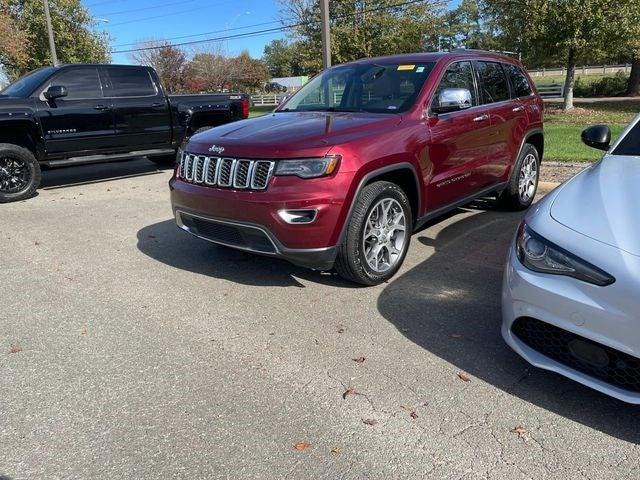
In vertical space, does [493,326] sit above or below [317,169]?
below

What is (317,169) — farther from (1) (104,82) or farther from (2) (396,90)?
(1) (104,82)

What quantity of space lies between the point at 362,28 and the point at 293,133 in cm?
2182

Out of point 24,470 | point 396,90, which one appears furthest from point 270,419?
point 396,90

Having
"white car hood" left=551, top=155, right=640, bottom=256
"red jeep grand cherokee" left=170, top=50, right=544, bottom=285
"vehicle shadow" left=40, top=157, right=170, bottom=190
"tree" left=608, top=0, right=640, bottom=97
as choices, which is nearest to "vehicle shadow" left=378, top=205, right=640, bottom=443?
"red jeep grand cherokee" left=170, top=50, right=544, bottom=285

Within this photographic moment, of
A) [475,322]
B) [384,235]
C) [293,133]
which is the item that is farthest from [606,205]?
[293,133]

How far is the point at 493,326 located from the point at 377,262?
3.47 feet

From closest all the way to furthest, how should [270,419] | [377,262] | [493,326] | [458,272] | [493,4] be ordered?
[270,419] → [493,326] → [377,262] → [458,272] → [493,4]

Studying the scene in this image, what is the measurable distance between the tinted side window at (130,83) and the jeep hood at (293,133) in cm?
519

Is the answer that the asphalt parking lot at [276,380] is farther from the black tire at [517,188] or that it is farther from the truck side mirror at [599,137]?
the black tire at [517,188]

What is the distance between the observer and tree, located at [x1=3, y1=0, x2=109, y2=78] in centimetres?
2703

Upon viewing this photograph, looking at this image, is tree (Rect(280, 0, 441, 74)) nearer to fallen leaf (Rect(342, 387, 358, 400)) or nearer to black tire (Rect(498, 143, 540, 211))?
black tire (Rect(498, 143, 540, 211))

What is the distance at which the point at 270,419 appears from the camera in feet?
8.83

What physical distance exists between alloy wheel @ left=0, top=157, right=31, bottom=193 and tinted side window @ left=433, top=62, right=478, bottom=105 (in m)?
6.14

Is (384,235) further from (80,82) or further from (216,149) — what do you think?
(80,82)
